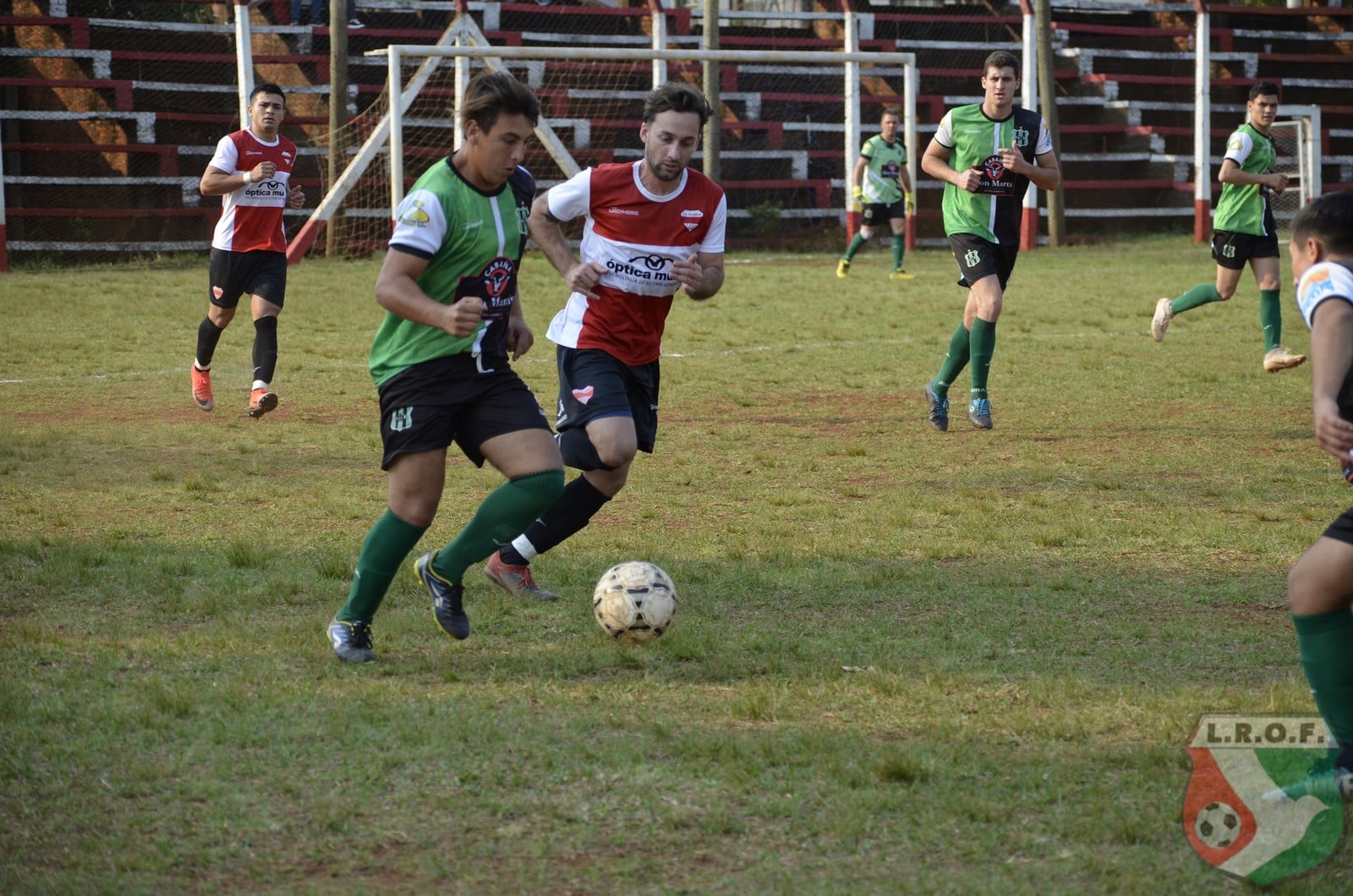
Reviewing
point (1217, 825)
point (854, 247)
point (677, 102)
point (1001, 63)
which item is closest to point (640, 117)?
point (854, 247)

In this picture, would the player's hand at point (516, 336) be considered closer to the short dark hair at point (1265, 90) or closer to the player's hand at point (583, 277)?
the player's hand at point (583, 277)

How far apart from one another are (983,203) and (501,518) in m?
5.08

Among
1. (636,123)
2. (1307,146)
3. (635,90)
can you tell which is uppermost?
(635,90)

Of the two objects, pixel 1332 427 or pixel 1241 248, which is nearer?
pixel 1332 427

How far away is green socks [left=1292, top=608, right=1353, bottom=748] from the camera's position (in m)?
3.53

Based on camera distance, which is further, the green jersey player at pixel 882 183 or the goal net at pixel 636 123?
the goal net at pixel 636 123

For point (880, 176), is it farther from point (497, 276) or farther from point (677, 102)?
point (497, 276)

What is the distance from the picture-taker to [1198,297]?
34.5 feet

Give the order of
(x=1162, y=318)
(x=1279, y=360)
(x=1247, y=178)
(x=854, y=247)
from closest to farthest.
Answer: (x=1279, y=360) → (x=1247, y=178) → (x=1162, y=318) → (x=854, y=247)

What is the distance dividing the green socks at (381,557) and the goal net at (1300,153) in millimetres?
26026

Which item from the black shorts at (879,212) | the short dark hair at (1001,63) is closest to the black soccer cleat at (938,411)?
the short dark hair at (1001,63)

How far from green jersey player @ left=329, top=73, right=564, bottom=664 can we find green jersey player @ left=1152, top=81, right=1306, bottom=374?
279 inches

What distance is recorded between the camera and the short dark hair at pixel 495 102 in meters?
4.42

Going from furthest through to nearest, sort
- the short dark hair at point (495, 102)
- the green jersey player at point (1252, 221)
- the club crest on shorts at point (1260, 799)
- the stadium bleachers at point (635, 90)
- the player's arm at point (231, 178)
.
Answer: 1. the stadium bleachers at point (635, 90)
2. the green jersey player at point (1252, 221)
3. the player's arm at point (231, 178)
4. the short dark hair at point (495, 102)
5. the club crest on shorts at point (1260, 799)
